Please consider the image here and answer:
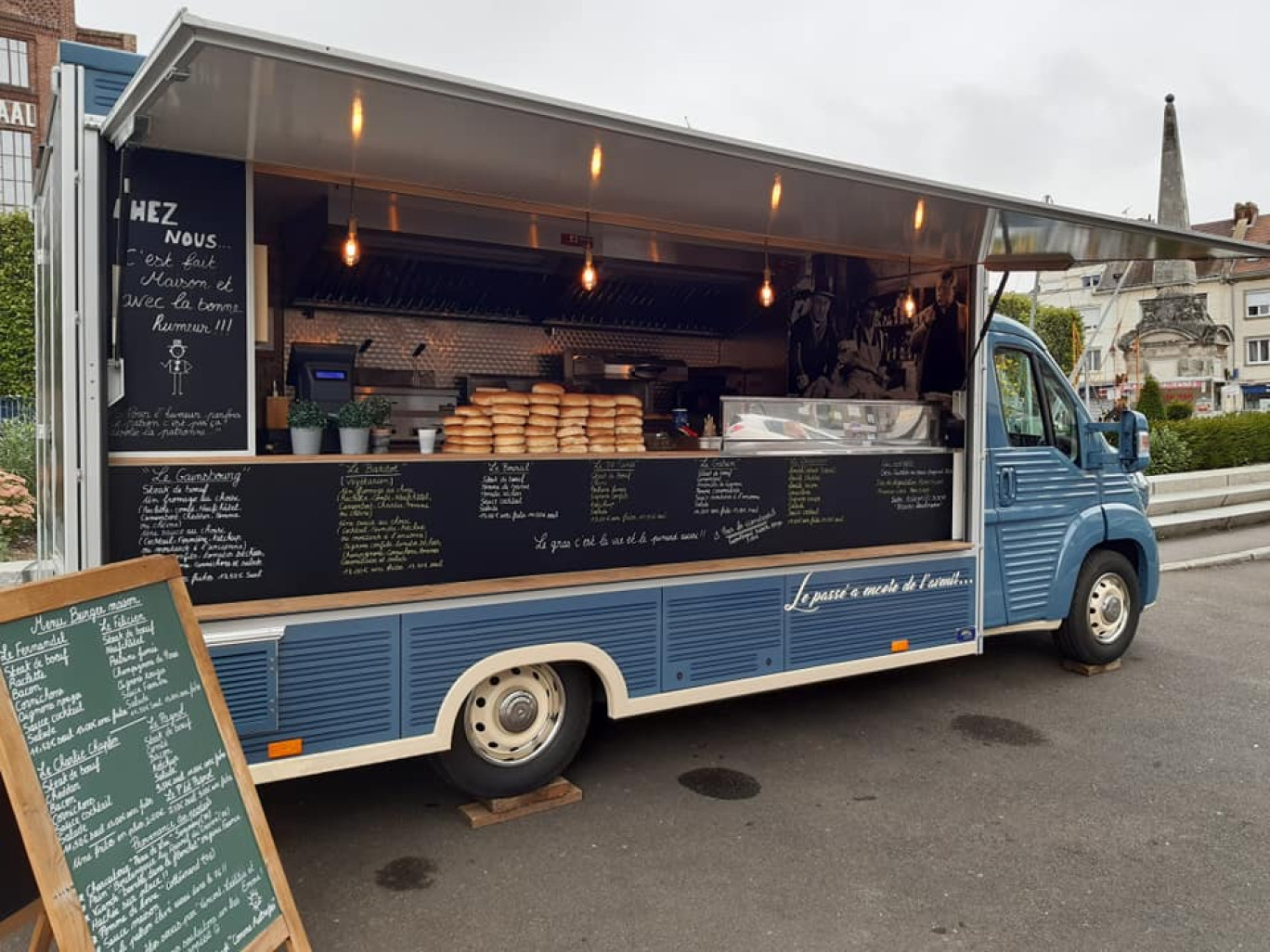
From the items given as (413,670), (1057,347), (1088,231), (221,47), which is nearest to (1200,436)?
(1088,231)

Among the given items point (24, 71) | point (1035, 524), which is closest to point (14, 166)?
point (24, 71)

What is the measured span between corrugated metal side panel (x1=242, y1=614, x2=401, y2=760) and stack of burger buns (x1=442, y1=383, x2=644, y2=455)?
964 millimetres

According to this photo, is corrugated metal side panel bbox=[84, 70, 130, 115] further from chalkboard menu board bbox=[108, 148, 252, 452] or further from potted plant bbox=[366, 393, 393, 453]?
potted plant bbox=[366, 393, 393, 453]

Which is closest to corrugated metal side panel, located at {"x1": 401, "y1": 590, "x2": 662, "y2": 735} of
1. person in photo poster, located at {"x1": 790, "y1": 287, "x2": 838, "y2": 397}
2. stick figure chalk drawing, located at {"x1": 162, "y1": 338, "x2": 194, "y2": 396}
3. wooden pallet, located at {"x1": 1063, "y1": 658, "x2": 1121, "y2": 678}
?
stick figure chalk drawing, located at {"x1": 162, "y1": 338, "x2": 194, "y2": 396}

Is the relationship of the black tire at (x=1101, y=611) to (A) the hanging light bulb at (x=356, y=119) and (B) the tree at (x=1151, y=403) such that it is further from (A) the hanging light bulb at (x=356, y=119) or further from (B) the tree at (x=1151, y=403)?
(B) the tree at (x=1151, y=403)

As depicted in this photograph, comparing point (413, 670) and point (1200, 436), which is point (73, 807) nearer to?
point (413, 670)

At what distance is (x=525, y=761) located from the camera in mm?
4059

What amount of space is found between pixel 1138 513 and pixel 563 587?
14.4 ft

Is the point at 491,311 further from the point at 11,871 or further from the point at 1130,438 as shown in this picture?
the point at 11,871

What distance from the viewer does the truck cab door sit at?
5.59 meters

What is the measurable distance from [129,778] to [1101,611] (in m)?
5.84

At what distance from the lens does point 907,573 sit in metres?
5.13

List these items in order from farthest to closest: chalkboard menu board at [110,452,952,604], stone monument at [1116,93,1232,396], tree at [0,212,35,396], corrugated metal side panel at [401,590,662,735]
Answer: stone monument at [1116,93,1232,396], tree at [0,212,35,396], corrugated metal side panel at [401,590,662,735], chalkboard menu board at [110,452,952,604]

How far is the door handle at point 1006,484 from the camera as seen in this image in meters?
5.60
